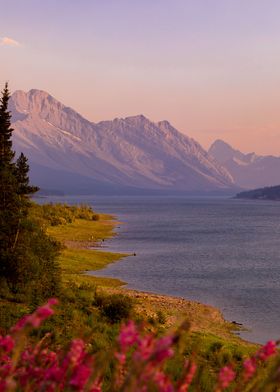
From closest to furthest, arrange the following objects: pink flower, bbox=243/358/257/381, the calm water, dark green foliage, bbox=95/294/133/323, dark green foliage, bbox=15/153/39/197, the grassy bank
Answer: pink flower, bbox=243/358/257/381 < the grassy bank < dark green foliage, bbox=95/294/133/323 < dark green foliage, bbox=15/153/39/197 < the calm water

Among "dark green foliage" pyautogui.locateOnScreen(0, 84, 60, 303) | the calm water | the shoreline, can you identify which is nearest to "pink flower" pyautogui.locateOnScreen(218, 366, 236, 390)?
the shoreline

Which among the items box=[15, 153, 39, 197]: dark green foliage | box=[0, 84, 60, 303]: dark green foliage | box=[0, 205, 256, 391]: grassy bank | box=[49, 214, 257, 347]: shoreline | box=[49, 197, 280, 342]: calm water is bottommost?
box=[49, 197, 280, 342]: calm water

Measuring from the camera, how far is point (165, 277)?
53.0 metres

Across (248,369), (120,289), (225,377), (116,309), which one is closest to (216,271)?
(120,289)

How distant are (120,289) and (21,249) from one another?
64.5ft

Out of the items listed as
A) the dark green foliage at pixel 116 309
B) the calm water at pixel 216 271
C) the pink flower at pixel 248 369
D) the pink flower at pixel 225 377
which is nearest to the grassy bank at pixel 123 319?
the dark green foliage at pixel 116 309

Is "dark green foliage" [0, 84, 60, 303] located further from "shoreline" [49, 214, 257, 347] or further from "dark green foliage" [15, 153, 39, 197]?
"shoreline" [49, 214, 257, 347]

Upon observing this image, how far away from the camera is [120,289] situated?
42469 millimetres

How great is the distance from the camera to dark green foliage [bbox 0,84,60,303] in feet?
76.1

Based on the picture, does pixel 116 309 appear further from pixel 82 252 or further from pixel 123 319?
pixel 82 252

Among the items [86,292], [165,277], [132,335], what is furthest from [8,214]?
[165,277]

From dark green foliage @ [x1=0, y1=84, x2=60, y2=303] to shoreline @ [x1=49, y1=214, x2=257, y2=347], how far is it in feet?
21.0

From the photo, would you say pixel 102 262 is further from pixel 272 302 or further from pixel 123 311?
pixel 123 311

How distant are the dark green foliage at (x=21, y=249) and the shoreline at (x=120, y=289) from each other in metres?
6.39
